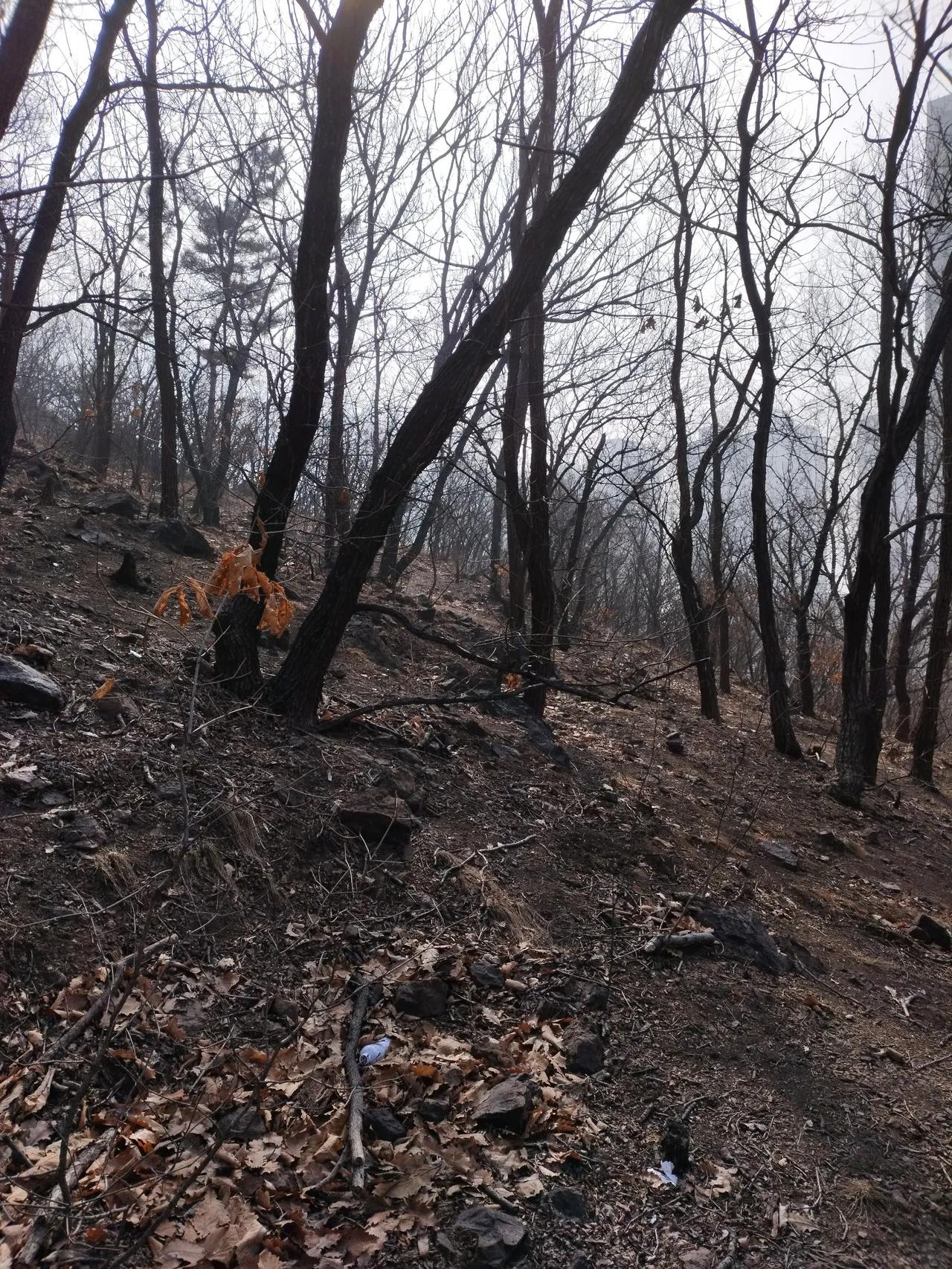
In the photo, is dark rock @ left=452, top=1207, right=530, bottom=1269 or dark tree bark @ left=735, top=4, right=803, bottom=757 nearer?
dark rock @ left=452, top=1207, right=530, bottom=1269

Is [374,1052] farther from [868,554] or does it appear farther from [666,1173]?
[868,554]

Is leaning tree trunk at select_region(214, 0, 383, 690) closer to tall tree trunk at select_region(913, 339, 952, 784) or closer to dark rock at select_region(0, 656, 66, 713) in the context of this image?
dark rock at select_region(0, 656, 66, 713)

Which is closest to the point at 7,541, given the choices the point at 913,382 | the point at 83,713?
the point at 83,713

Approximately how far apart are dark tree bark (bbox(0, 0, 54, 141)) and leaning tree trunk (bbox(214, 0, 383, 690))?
1.57 m

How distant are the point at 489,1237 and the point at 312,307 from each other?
4.86 meters

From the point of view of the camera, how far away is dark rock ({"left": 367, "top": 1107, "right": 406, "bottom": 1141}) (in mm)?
2980

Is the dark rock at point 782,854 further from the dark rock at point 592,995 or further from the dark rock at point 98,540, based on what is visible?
the dark rock at point 98,540

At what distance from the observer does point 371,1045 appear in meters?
3.36

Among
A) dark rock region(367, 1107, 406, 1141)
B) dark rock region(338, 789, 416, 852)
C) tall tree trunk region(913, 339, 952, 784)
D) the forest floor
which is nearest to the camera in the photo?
the forest floor

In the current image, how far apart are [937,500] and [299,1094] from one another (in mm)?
14627

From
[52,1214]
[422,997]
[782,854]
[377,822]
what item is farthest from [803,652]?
[52,1214]

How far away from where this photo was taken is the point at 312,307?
557 cm

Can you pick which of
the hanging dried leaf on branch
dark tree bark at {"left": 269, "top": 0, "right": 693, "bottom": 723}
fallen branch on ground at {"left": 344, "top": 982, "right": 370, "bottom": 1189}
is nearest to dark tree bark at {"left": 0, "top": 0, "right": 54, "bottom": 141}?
dark tree bark at {"left": 269, "top": 0, "right": 693, "bottom": 723}

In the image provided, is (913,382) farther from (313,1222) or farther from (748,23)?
(313,1222)
